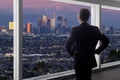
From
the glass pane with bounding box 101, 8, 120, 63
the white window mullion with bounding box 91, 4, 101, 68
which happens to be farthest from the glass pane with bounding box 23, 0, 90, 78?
the glass pane with bounding box 101, 8, 120, 63

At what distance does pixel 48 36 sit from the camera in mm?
5957

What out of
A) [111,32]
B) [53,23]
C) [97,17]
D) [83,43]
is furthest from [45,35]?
[83,43]

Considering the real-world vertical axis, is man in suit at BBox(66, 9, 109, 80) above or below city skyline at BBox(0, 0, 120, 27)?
below

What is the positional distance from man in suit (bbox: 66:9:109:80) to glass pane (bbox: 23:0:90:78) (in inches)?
104

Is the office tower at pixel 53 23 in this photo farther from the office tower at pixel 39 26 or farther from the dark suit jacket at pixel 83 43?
the dark suit jacket at pixel 83 43

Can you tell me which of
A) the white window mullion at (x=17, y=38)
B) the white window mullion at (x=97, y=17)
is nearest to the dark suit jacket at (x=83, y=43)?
the white window mullion at (x=17, y=38)

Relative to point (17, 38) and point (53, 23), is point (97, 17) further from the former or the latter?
point (17, 38)

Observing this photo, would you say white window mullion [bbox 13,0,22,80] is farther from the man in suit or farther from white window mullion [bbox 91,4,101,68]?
white window mullion [bbox 91,4,101,68]

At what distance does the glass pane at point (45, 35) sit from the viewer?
5418 millimetres

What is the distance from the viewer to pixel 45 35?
5898 mm

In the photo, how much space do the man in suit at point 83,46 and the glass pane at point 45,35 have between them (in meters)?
2.65

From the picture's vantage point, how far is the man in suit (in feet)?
9.04

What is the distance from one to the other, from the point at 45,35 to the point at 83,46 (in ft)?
10.5

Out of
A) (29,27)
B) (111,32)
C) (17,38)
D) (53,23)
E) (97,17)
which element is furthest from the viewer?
(111,32)
